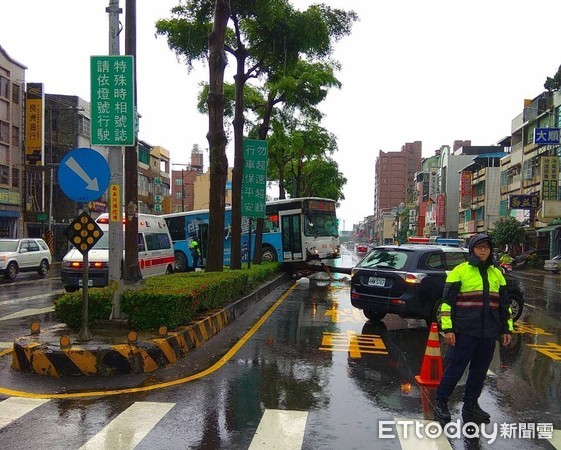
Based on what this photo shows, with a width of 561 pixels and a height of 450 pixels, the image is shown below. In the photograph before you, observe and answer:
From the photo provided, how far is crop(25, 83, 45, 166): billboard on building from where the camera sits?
3741cm

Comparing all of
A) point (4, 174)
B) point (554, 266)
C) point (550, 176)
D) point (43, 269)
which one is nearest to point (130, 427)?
point (43, 269)

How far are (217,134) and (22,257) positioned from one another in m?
12.2

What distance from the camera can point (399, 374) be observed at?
6941mm

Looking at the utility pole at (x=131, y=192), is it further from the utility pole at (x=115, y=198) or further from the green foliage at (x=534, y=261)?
the green foliage at (x=534, y=261)

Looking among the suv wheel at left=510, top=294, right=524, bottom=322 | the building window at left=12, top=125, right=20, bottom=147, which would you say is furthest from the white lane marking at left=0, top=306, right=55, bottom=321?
the building window at left=12, top=125, right=20, bottom=147

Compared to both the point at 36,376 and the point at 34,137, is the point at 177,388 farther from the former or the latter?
the point at 34,137

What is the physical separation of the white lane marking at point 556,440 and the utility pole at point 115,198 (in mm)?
5851

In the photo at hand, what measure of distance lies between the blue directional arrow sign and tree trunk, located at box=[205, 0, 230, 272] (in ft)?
22.6

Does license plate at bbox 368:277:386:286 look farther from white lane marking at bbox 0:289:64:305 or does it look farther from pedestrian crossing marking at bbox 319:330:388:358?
white lane marking at bbox 0:289:64:305

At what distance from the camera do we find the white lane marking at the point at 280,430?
4.40 metres

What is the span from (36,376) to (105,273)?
859 cm

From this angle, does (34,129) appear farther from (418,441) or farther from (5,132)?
(418,441)

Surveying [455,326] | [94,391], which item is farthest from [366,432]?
[94,391]

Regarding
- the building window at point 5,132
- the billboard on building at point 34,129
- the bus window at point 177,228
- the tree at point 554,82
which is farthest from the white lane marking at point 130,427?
the tree at point 554,82
